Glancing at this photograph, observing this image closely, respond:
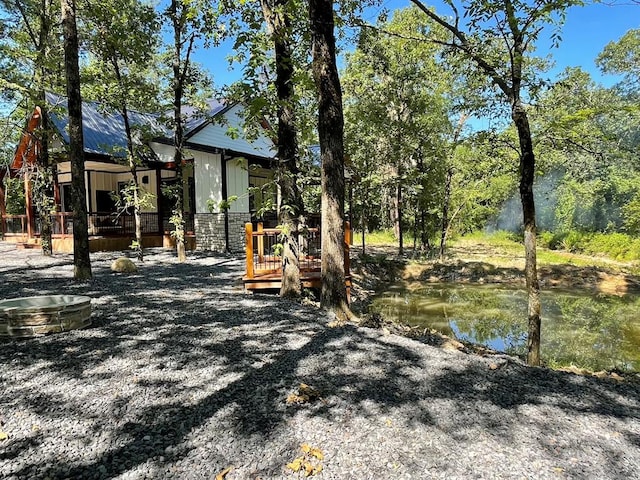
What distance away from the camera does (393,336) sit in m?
4.94

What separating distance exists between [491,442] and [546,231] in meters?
22.2

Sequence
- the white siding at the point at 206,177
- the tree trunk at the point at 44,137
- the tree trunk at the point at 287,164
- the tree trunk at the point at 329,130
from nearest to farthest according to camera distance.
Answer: the tree trunk at the point at 329,130, the tree trunk at the point at 287,164, the tree trunk at the point at 44,137, the white siding at the point at 206,177

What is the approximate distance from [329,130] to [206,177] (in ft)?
Answer: 31.3

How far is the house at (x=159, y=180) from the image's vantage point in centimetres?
1394

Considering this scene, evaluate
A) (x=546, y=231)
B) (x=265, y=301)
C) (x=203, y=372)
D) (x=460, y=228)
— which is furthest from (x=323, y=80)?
(x=546, y=231)

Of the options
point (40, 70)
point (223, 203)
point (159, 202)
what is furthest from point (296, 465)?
point (159, 202)

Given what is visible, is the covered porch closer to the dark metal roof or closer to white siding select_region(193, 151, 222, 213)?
white siding select_region(193, 151, 222, 213)

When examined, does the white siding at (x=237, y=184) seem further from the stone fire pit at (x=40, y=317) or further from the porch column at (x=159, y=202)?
the stone fire pit at (x=40, y=317)

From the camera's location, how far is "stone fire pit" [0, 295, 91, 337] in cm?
416

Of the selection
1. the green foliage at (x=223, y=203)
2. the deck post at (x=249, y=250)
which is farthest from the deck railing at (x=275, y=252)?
the green foliage at (x=223, y=203)

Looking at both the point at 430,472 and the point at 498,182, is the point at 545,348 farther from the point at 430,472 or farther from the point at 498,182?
the point at 498,182

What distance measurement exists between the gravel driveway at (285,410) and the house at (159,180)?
388 inches

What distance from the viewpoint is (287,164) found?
289 inches

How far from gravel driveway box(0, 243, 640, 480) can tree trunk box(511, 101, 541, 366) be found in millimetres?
1077
